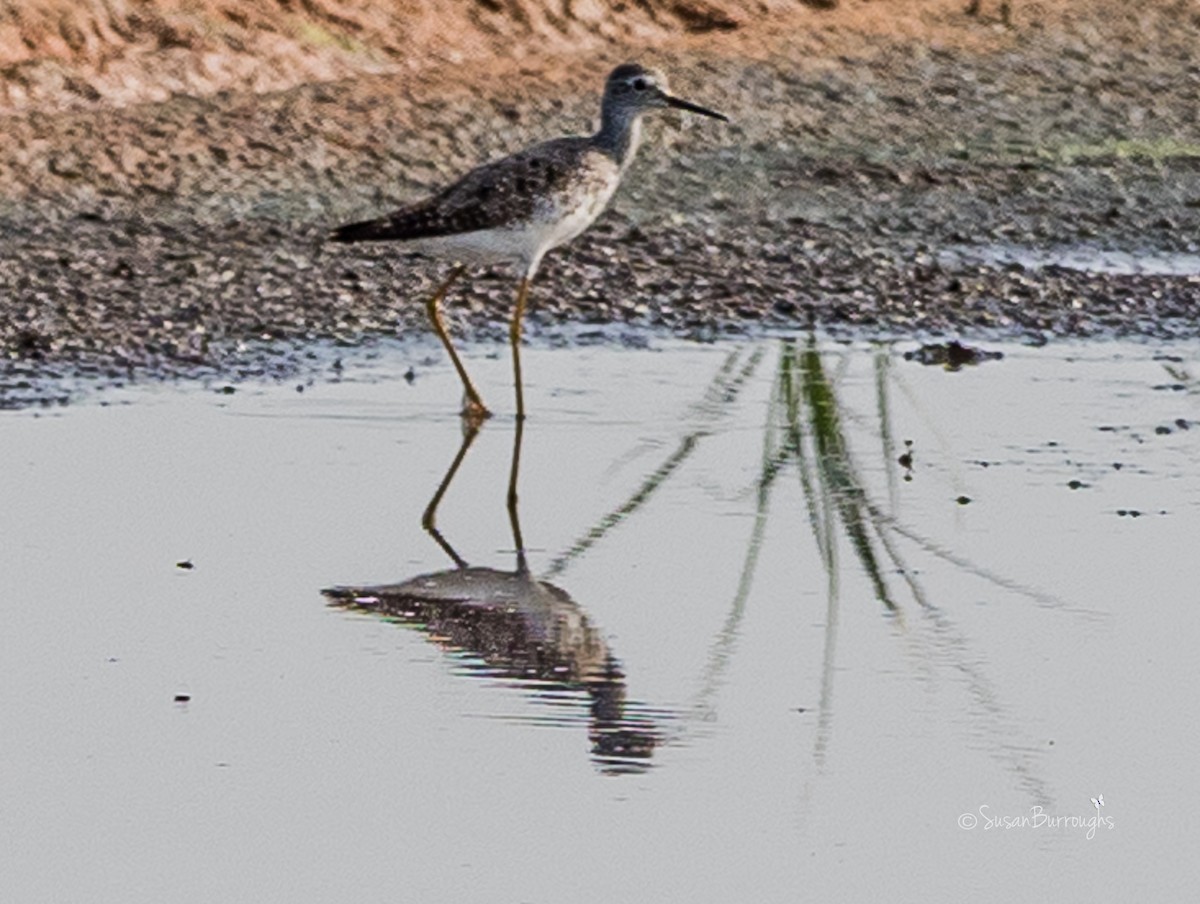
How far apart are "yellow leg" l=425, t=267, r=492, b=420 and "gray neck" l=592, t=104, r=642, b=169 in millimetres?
628

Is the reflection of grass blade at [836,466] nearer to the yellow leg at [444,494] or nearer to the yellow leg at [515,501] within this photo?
the yellow leg at [515,501]

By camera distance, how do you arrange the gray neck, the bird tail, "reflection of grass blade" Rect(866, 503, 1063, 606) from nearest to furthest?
"reflection of grass blade" Rect(866, 503, 1063, 606)
the bird tail
the gray neck

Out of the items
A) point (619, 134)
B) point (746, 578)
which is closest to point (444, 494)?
point (746, 578)

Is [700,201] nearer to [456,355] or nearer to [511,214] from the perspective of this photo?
[511,214]

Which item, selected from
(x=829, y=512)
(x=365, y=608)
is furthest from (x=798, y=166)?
(x=365, y=608)

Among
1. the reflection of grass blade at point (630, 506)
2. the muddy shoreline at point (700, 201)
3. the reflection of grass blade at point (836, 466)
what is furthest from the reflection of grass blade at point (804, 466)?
the muddy shoreline at point (700, 201)

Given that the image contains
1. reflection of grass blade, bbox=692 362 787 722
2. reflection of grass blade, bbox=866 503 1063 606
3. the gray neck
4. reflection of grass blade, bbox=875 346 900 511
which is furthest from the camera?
the gray neck

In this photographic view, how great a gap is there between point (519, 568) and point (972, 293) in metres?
3.53

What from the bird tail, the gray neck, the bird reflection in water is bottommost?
the bird reflection in water

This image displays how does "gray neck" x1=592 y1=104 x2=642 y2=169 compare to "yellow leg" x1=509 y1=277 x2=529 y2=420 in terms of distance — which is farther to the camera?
"gray neck" x1=592 y1=104 x2=642 y2=169

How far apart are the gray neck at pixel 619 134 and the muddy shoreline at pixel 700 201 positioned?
0.52m

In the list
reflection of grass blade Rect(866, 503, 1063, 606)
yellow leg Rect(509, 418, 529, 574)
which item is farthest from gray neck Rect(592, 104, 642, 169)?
reflection of grass blade Rect(866, 503, 1063, 606)

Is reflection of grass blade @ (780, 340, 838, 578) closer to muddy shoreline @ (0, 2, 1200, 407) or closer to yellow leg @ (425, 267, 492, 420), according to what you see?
muddy shoreline @ (0, 2, 1200, 407)

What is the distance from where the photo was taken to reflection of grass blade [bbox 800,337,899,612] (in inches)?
268
